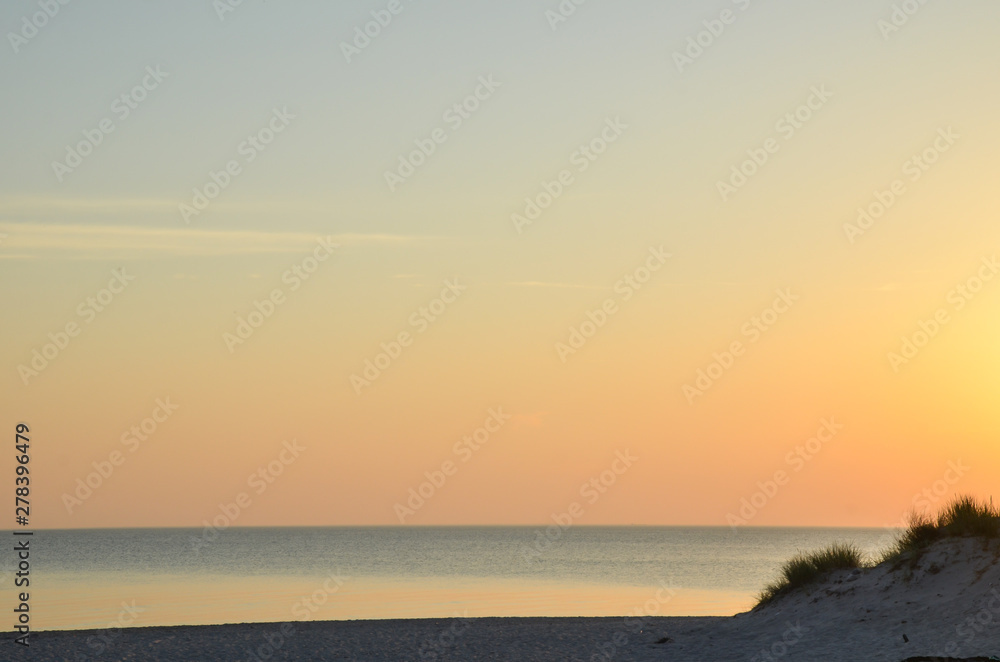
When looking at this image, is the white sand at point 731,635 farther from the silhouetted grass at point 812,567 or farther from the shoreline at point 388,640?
the silhouetted grass at point 812,567

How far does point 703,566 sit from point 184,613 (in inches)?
2181

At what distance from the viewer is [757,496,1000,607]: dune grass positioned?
2225 cm

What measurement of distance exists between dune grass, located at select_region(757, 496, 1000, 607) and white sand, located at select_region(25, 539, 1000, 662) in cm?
37

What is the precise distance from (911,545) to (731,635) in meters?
4.93

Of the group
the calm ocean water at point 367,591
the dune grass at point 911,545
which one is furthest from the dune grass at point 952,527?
the calm ocean water at point 367,591

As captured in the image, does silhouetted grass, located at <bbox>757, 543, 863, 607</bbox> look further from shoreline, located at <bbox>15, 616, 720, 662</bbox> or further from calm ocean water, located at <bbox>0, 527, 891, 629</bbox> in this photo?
calm ocean water, located at <bbox>0, 527, 891, 629</bbox>

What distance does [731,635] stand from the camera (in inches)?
896

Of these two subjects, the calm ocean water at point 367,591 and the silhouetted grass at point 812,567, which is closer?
the silhouetted grass at point 812,567

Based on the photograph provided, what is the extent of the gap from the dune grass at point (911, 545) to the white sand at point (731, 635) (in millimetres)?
371

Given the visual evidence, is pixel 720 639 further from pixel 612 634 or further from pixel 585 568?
pixel 585 568

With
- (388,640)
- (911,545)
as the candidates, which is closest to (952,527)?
(911,545)

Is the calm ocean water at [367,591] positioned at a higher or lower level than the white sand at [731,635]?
higher

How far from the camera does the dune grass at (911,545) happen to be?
73.0ft

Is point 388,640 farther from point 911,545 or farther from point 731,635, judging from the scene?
point 911,545
